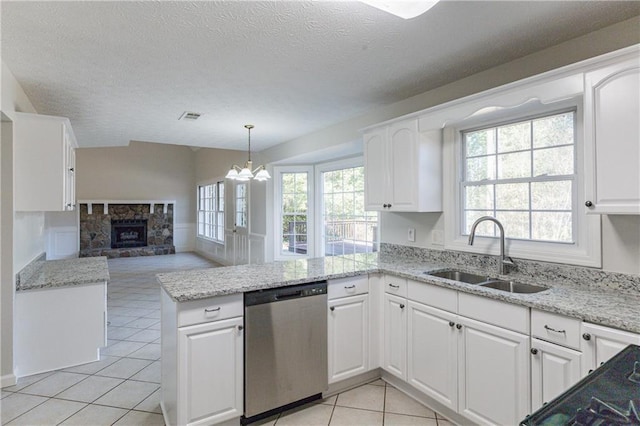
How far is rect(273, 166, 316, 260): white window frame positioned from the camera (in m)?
5.43

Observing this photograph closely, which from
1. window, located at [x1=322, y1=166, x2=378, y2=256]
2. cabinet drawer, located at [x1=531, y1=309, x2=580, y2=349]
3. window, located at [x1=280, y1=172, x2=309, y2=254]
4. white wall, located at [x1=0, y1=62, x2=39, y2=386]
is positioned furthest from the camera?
window, located at [x1=280, y1=172, x2=309, y2=254]

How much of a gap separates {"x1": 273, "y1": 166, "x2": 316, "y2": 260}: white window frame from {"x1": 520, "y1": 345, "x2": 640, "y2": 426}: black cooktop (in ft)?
14.7

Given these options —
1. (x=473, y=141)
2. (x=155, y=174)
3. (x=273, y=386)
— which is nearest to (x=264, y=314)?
(x=273, y=386)

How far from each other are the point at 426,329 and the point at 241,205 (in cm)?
539

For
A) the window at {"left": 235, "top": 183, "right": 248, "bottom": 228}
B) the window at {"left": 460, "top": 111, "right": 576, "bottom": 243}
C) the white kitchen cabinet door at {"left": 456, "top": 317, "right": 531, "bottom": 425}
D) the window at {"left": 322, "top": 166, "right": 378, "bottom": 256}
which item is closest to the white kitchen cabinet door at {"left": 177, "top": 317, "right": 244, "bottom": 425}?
the white kitchen cabinet door at {"left": 456, "top": 317, "right": 531, "bottom": 425}

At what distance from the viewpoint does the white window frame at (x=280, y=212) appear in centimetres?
543

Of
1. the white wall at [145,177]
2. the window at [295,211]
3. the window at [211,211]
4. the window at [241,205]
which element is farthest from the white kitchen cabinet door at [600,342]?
the white wall at [145,177]

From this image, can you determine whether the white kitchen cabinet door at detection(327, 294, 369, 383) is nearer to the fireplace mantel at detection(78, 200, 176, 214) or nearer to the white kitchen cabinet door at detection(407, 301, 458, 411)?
the white kitchen cabinet door at detection(407, 301, 458, 411)

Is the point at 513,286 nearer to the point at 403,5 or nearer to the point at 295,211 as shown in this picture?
the point at 403,5

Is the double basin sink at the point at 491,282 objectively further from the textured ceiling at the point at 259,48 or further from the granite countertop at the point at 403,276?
the textured ceiling at the point at 259,48

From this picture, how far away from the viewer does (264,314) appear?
2.13 metres

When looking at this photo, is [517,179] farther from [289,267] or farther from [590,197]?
[289,267]

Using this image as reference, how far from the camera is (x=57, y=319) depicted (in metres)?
2.90

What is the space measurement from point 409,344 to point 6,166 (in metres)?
3.27
